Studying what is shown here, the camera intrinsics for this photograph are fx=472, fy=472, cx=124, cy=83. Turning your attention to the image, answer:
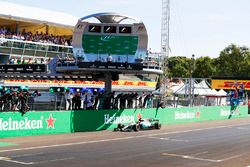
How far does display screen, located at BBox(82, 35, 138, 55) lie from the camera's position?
34.1 metres

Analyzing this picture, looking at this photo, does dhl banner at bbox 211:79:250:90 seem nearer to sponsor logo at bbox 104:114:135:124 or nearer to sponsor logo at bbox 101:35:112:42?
sponsor logo at bbox 104:114:135:124

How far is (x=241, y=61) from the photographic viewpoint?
400 ft

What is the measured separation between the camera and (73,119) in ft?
93.8

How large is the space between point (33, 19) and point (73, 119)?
32909mm

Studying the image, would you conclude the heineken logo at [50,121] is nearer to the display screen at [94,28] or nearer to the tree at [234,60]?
the display screen at [94,28]

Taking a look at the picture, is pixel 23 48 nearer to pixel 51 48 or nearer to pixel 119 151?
pixel 51 48

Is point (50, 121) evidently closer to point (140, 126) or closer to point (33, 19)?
point (140, 126)

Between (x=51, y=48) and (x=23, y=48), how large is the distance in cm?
379

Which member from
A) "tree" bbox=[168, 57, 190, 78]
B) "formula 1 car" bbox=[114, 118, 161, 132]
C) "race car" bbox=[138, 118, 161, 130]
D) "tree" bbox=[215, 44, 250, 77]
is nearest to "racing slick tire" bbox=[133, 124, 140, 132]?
"formula 1 car" bbox=[114, 118, 161, 132]

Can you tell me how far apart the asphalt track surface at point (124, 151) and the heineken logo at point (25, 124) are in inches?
33.5

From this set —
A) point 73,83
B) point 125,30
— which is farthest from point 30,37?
point 125,30

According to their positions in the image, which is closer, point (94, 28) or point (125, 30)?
point (94, 28)

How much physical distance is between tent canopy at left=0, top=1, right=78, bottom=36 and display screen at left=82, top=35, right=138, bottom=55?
24.1 meters

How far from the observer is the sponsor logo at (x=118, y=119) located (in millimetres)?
31528
